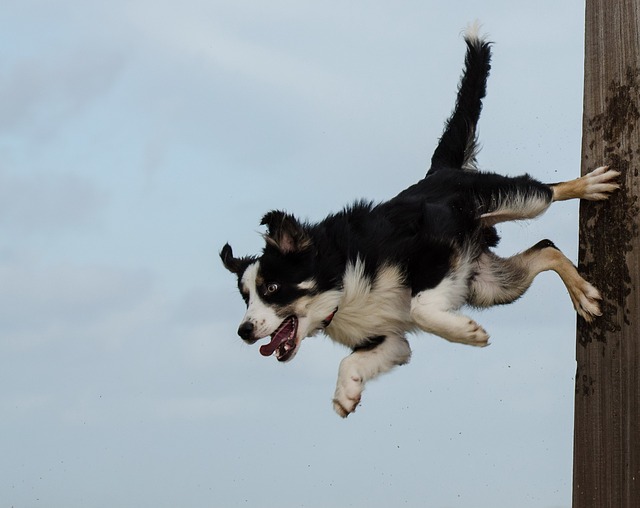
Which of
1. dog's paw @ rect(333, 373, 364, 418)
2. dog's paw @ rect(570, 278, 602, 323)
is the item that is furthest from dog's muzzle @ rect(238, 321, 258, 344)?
dog's paw @ rect(570, 278, 602, 323)

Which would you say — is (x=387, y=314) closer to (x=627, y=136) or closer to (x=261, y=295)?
(x=261, y=295)

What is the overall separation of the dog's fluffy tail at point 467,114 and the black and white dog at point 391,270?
0.45 metres

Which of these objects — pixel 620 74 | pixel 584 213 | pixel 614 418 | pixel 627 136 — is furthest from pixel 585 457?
pixel 620 74

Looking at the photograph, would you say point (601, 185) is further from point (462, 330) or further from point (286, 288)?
point (286, 288)

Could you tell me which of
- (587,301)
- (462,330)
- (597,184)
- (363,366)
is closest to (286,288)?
(363,366)

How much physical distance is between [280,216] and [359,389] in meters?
1.17

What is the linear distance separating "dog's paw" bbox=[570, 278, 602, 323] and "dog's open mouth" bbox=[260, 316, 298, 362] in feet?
5.57

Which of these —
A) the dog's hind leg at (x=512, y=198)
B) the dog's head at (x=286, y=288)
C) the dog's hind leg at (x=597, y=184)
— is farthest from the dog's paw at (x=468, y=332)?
the dog's hind leg at (x=512, y=198)

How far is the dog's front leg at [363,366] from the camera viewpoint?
228 inches

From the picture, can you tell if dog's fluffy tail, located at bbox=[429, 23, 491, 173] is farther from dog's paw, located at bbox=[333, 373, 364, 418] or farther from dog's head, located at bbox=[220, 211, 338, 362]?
dog's paw, located at bbox=[333, 373, 364, 418]

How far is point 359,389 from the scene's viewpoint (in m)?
5.86

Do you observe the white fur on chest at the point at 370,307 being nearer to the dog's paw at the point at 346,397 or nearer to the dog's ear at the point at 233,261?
the dog's paw at the point at 346,397

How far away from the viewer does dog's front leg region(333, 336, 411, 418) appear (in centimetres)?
578

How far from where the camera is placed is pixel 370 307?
6.08 metres
